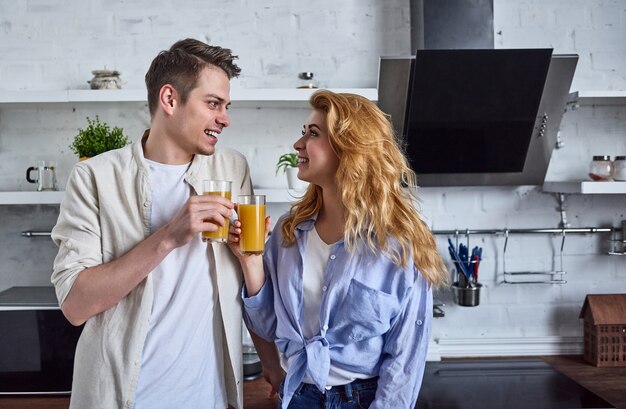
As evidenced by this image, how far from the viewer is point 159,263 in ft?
4.58

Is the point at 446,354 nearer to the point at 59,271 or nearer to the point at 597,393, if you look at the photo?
the point at 597,393

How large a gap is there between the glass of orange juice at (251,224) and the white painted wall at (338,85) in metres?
1.22

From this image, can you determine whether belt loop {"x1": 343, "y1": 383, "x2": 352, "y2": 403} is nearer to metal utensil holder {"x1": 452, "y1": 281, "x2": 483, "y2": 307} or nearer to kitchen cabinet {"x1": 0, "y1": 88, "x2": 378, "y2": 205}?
kitchen cabinet {"x1": 0, "y1": 88, "x2": 378, "y2": 205}

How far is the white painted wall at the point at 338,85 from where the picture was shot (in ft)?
8.63

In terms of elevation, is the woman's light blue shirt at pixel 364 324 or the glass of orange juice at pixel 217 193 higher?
the glass of orange juice at pixel 217 193

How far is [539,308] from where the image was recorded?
2727 mm

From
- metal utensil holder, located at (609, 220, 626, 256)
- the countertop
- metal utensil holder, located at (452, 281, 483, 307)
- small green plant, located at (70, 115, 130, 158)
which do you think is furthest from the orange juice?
metal utensil holder, located at (609, 220, 626, 256)

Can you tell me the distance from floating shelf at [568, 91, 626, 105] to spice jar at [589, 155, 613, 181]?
235 millimetres

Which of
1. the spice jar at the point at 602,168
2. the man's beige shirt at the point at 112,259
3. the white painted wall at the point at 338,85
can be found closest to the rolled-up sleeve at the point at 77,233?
the man's beige shirt at the point at 112,259

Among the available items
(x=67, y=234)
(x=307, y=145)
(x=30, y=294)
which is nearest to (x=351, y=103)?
(x=307, y=145)

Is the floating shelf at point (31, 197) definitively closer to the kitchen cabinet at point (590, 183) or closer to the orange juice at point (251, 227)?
the orange juice at point (251, 227)

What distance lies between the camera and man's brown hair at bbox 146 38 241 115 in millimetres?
1492

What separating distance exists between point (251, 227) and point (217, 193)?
0.36ft

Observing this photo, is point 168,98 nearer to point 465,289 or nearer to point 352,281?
point 352,281
